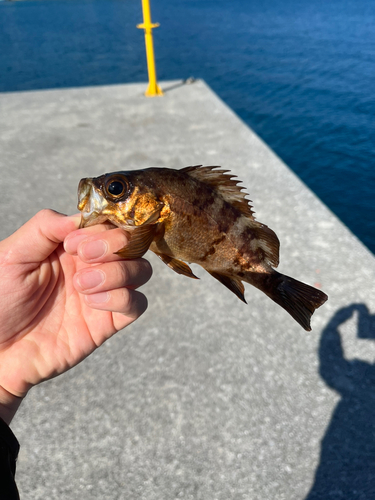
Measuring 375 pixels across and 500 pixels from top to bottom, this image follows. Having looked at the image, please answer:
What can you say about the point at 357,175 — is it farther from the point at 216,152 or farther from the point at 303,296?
the point at 303,296

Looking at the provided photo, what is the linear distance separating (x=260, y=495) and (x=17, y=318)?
92.8 inches

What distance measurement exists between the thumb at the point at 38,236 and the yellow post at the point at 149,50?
28.6 feet

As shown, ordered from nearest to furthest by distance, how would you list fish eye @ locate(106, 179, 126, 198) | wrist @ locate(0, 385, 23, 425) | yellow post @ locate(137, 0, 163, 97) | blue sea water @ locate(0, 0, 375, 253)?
fish eye @ locate(106, 179, 126, 198)
wrist @ locate(0, 385, 23, 425)
yellow post @ locate(137, 0, 163, 97)
blue sea water @ locate(0, 0, 375, 253)

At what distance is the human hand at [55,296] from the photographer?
199cm

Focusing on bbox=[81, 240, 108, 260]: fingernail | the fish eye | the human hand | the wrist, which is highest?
the fish eye

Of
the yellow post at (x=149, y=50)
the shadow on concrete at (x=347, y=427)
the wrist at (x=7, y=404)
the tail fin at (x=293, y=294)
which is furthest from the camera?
the yellow post at (x=149, y=50)

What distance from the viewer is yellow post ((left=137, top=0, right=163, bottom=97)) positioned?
9294 mm

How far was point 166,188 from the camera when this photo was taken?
73.8 inches

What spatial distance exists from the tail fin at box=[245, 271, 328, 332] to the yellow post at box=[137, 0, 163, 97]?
9.18 meters

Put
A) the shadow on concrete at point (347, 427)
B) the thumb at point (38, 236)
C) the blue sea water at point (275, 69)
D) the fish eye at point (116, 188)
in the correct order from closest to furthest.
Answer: the fish eye at point (116, 188) → the thumb at point (38, 236) → the shadow on concrete at point (347, 427) → the blue sea water at point (275, 69)

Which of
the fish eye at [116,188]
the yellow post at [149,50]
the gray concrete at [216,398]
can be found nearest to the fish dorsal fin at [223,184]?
the fish eye at [116,188]

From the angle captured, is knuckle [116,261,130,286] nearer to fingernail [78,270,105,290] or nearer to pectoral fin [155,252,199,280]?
fingernail [78,270,105,290]

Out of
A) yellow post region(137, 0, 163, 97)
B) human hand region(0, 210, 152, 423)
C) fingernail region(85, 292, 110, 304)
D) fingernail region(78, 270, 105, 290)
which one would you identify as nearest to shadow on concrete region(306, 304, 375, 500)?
human hand region(0, 210, 152, 423)

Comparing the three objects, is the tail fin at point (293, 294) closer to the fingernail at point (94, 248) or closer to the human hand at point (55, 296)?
the human hand at point (55, 296)
